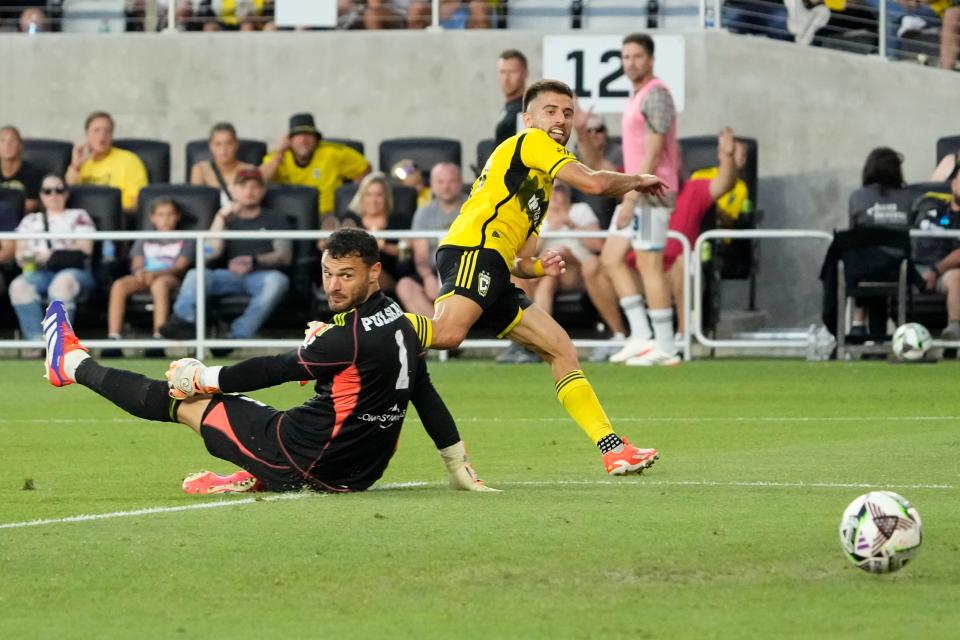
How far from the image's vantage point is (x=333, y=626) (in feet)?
18.0

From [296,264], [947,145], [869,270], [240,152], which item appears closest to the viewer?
[869,270]

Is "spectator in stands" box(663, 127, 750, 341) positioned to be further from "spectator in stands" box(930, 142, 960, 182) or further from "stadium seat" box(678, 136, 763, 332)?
"spectator in stands" box(930, 142, 960, 182)

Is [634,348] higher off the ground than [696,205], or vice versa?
[696,205]

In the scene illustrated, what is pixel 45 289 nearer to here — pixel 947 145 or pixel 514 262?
pixel 514 262

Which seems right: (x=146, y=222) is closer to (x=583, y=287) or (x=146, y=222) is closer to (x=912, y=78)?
(x=583, y=287)

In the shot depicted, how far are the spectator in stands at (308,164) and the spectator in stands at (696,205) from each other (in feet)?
11.1

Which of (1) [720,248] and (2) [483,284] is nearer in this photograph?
(2) [483,284]

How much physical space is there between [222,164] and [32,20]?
441 centimetres

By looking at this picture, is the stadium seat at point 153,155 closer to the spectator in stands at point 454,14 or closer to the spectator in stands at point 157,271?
the spectator in stands at point 157,271

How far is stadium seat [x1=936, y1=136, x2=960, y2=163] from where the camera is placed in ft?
64.1

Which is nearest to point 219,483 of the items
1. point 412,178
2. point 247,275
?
point 247,275

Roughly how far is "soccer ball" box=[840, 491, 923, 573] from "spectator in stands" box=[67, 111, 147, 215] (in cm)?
1389

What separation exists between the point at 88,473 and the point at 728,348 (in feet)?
32.8

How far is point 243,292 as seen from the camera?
1789cm
